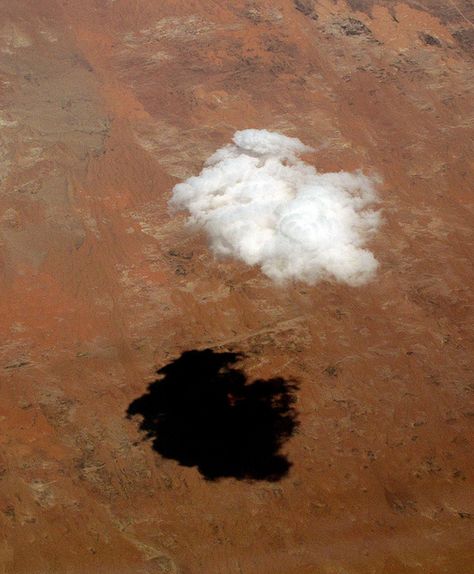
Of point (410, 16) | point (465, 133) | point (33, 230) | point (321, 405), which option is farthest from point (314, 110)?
point (321, 405)

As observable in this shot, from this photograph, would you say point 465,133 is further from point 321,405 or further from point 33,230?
point 33,230

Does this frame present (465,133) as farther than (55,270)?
Yes

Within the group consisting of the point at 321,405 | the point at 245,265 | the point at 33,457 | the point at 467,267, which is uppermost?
the point at 467,267

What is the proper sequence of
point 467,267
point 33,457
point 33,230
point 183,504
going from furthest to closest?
point 33,230 → point 467,267 → point 33,457 → point 183,504

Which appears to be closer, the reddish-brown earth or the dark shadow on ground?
the reddish-brown earth

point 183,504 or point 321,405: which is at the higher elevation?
point 321,405
